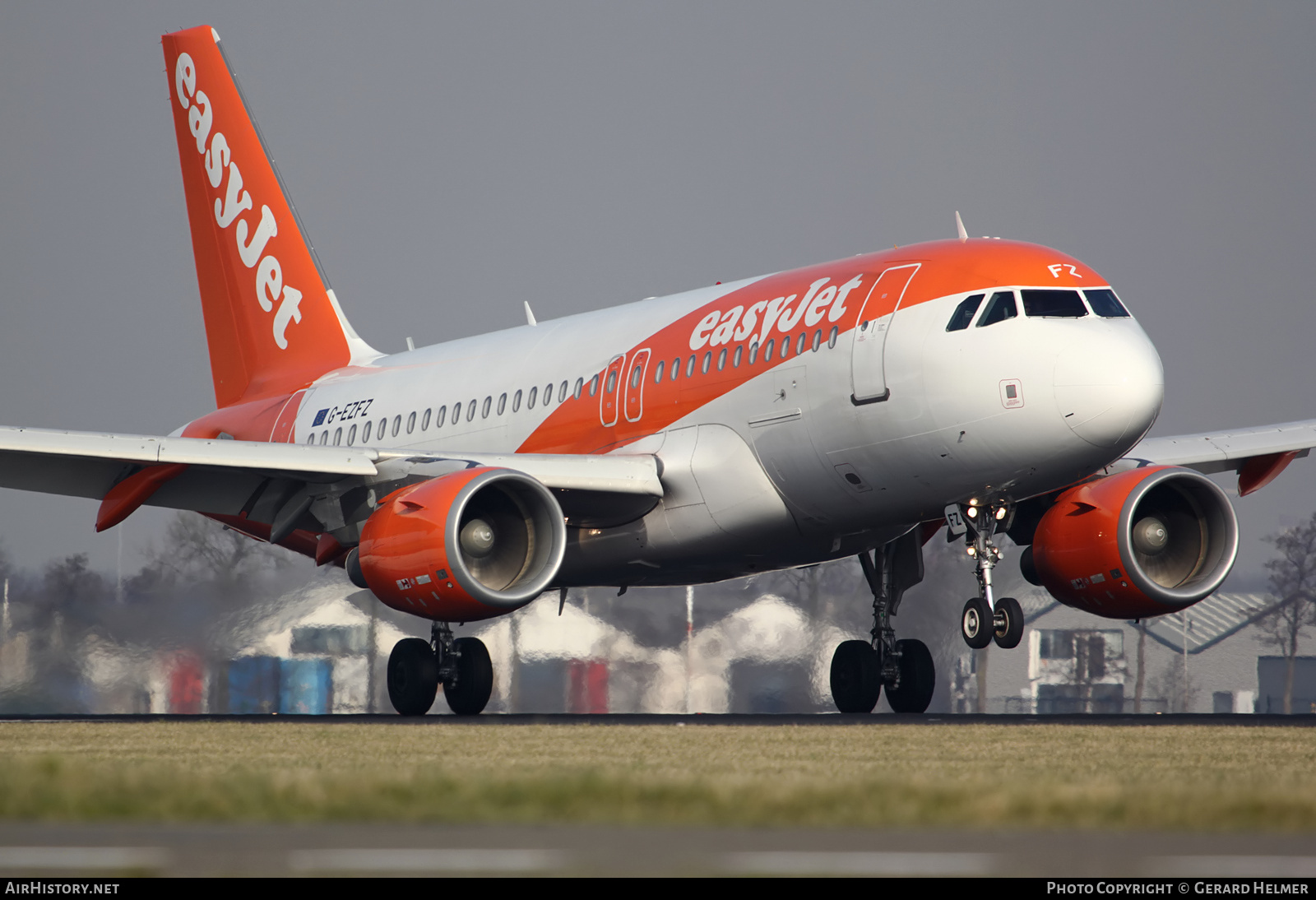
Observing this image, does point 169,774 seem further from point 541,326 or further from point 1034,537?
point 541,326

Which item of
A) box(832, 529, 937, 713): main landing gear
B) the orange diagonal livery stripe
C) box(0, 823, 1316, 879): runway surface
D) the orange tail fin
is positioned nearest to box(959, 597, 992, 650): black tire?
the orange diagonal livery stripe

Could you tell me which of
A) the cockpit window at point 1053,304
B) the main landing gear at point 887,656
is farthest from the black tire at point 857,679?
the cockpit window at point 1053,304

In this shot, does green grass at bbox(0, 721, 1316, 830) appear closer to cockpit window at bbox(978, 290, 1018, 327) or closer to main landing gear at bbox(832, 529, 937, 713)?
cockpit window at bbox(978, 290, 1018, 327)

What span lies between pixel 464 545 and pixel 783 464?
3.39 m

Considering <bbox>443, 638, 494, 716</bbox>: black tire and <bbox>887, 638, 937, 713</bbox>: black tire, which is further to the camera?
<bbox>443, 638, 494, 716</bbox>: black tire

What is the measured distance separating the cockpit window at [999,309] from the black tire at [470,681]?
801 centimetres

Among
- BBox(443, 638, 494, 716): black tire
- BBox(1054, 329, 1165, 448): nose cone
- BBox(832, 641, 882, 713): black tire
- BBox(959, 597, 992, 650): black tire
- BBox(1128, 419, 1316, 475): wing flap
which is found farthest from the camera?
BBox(832, 641, 882, 713): black tire

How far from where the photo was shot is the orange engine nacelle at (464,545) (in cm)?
1653

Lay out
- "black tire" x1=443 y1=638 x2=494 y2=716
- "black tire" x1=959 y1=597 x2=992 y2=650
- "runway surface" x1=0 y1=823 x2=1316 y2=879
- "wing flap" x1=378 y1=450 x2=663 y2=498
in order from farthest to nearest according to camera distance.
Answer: "black tire" x1=443 y1=638 x2=494 y2=716
"wing flap" x1=378 y1=450 x2=663 y2=498
"black tire" x1=959 y1=597 x2=992 y2=650
"runway surface" x1=0 y1=823 x2=1316 y2=879

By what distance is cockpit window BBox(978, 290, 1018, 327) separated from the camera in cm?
1630

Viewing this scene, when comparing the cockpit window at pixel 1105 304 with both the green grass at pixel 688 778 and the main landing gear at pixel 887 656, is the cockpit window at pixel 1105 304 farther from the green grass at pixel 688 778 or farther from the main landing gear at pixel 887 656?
the main landing gear at pixel 887 656

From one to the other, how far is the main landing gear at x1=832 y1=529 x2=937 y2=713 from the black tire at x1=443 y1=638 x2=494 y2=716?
4.36 m

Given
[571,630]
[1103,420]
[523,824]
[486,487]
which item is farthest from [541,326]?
[523,824]

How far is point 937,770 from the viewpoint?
989 centimetres
